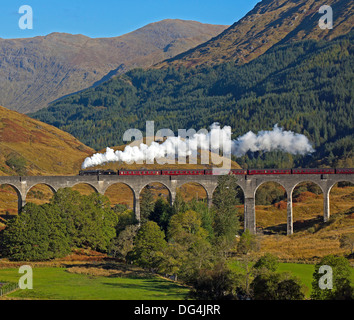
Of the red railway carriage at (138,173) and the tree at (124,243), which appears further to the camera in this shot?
the red railway carriage at (138,173)

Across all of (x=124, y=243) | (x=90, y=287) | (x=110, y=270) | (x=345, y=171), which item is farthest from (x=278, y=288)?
(x=345, y=171)

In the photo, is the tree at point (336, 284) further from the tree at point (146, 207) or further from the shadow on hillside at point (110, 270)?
the tree at point (146, 207)

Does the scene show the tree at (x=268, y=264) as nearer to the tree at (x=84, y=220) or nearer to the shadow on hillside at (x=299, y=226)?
the tree at (x=84, y=220)

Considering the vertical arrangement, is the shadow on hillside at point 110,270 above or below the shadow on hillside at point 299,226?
below

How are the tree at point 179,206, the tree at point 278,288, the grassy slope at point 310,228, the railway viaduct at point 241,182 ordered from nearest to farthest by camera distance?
the tree at point 278,288 → the grassy slope at point 310,228 → the tree at point 179,206 → the railway viaduct at point 241,182

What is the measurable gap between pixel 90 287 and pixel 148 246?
680 inches

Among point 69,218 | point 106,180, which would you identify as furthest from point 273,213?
point 69,218

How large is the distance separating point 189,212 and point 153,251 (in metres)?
11.3

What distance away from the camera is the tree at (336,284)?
4833 centimetres

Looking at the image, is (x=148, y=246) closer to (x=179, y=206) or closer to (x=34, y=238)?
(x=34, y=238)

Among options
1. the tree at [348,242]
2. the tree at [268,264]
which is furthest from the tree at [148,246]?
the tree at [348,242]

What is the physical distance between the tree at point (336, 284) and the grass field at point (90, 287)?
43.0 ft

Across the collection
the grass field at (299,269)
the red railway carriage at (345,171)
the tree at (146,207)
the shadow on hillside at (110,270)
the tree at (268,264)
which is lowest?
the grass field at (299,269)

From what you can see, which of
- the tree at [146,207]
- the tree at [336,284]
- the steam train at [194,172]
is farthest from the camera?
the steam train at [194,172]
